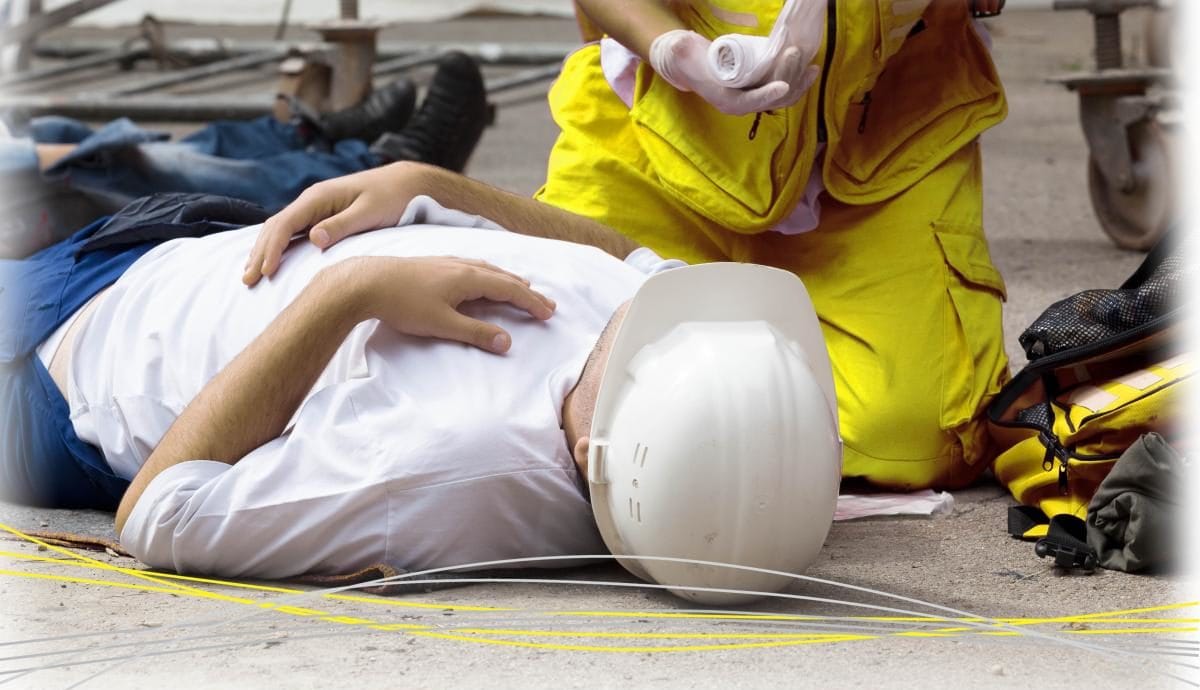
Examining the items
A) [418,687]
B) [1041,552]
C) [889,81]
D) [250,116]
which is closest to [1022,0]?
[250,116]

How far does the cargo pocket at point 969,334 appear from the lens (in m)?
2.48

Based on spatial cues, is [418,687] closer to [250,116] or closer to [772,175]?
[772,175]

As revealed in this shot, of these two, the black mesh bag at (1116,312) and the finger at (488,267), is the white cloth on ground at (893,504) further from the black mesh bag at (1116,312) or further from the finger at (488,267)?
the finger at (488,267)

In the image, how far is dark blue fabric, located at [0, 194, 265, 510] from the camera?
2170mm

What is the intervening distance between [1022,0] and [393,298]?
5.12 metres

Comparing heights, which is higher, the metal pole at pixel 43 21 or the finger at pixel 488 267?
the metal pole at pixel 43 21

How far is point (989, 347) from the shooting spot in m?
2.57

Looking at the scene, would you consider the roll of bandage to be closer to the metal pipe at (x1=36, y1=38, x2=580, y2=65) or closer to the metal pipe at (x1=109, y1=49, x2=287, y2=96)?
the metal pipe at (x1=36, y1=38, x2=580, y2=65)

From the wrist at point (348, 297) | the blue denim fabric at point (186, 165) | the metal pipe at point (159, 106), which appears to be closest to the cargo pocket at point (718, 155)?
the wrist at point (348, 297)

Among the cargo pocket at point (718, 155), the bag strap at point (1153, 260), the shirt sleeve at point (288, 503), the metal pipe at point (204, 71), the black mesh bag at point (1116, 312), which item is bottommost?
the shirt sleeve at point (288, 503)

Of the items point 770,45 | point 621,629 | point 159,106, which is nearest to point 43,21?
point 159,106

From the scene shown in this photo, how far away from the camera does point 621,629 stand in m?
1.73

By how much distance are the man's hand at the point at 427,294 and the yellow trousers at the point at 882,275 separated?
816 millimetres

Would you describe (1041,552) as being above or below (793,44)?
below
